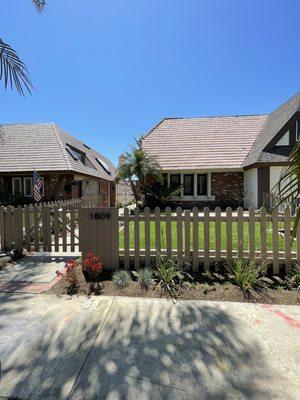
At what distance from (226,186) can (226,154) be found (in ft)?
7.04

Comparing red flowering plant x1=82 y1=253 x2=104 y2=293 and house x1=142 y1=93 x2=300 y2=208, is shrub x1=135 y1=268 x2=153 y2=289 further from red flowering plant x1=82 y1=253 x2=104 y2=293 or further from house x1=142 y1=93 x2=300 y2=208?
house x1=142 y1=93 x2=300 y2=208

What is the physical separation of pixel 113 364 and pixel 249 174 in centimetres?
1619

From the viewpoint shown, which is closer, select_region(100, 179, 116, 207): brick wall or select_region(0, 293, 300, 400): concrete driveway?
select_region(0, 293, 300, 400): concrete driveway

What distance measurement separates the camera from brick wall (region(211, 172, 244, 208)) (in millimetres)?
18094

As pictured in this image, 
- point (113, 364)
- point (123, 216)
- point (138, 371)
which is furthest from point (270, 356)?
point (123, 216)

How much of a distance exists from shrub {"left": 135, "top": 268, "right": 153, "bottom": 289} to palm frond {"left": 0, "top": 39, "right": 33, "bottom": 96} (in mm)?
3489

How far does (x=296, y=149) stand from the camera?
5.42 feet

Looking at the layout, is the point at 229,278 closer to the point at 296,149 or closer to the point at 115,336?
the point at 115,336

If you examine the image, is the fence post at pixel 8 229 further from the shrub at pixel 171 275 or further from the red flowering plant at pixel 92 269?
the shrub at pixel 171 275

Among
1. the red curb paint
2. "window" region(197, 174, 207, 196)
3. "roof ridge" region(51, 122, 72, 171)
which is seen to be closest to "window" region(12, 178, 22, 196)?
"roof ridge" region(51, 122, 72, 171)

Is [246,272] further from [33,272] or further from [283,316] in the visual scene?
[33,272]

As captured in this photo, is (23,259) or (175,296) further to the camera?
(23,259)

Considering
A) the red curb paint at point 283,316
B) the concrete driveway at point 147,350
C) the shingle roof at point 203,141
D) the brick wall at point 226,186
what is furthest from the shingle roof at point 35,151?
the red curb paint at point 283,316

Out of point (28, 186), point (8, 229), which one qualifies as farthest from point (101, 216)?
point (28, 186)
